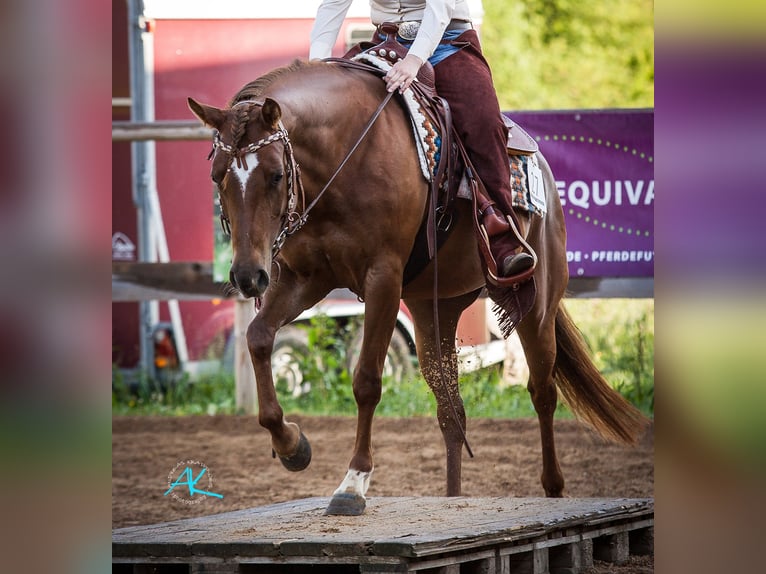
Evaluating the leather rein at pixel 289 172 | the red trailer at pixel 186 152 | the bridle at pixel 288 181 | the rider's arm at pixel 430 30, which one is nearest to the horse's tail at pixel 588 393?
the rider's arm at pixel 430 30

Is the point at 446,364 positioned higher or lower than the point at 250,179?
lower

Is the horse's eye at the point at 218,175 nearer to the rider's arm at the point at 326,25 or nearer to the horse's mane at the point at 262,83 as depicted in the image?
the horse's mane at the point at 262,83

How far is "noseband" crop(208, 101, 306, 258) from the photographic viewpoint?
3.77 m

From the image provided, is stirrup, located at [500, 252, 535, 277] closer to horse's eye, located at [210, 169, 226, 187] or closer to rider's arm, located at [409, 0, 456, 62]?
rider's arm, located at [409, 0, 456, 62]

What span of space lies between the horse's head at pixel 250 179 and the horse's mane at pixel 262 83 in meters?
0.17

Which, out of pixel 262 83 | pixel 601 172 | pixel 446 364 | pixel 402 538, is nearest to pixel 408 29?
pixel 262 83

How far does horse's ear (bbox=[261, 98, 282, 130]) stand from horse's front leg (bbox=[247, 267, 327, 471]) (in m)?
0.81

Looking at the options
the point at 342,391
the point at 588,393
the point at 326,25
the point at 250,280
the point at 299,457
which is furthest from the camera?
the point at 342,391

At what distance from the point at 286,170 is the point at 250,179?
180 mm

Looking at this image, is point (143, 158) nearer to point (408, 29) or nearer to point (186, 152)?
point (186, 152)

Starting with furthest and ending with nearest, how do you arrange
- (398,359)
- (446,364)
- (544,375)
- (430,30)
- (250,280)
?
(398,359) → (544,375) → (446,364) → (430,30) → (250,280)

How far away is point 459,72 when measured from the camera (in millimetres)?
4805

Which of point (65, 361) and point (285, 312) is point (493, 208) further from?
point (65, 361)

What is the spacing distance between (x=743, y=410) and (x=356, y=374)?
8.49ft
